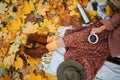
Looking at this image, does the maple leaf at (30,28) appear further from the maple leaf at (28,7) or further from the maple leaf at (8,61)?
the maple leaf at (8,61)

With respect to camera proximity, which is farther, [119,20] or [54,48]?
[54,48]

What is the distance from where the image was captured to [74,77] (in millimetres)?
2682

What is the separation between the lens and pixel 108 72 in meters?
2.76

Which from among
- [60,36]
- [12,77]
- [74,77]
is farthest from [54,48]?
[12,77]

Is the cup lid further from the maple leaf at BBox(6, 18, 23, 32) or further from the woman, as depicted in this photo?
the maple leaf at BBox(6, 18, 23, 32)

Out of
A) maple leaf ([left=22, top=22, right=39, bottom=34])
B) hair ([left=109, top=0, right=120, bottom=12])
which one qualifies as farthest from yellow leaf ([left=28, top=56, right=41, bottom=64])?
hair ([left=109, top=0, right=120, bottom=12])

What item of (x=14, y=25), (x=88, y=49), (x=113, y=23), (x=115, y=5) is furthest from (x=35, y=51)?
(x=115, y=5)

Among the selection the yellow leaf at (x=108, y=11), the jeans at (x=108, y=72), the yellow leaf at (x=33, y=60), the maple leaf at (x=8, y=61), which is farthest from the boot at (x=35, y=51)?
the yellow leaf at (x=108, y=11)

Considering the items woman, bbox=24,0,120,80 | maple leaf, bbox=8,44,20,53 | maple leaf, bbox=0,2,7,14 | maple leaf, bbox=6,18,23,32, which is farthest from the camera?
maple leaf, bbox=0,2,7,14

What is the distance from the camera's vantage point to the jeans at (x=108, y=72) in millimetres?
2740

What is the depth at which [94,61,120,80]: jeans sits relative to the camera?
2.74 metres

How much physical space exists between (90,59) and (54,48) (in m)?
0.43

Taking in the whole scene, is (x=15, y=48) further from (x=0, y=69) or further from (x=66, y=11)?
(x=66, y=11)

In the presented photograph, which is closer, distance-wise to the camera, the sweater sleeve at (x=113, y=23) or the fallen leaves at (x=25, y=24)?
the sweater sleeve at (x=113, y=23)
